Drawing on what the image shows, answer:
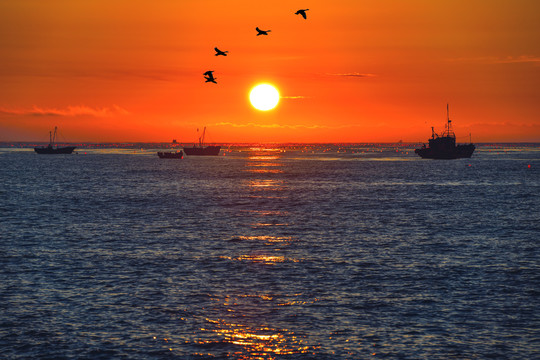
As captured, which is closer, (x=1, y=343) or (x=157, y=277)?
(x=1, y=343)

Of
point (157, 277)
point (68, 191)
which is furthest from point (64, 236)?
point (68, 191)

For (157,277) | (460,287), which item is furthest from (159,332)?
(460,287)

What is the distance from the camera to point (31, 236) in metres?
51.8

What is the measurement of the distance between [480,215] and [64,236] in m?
41.8

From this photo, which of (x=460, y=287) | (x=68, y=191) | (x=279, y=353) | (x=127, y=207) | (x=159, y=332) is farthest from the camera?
(x=68, y=191)

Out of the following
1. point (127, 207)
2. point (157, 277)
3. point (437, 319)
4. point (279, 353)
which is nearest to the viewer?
point (279, 353)

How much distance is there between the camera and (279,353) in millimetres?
22562

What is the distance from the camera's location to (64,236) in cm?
5188

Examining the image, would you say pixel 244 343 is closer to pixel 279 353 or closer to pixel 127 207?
pixel 279 353

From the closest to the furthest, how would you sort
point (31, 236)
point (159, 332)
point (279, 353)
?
point (279, 353) < point (159, 332) < point (31, 236)

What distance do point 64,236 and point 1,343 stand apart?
94.6 feet

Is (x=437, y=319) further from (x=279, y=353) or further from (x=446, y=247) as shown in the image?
(x=446, y=247)

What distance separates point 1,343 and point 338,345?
12.2 metres

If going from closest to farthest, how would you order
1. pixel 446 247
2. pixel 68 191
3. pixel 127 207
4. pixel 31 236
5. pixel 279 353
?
pixel 279 353 < pixel 446 247 < pixel 31 236 < pixel 127 207 < pixel 68 191
